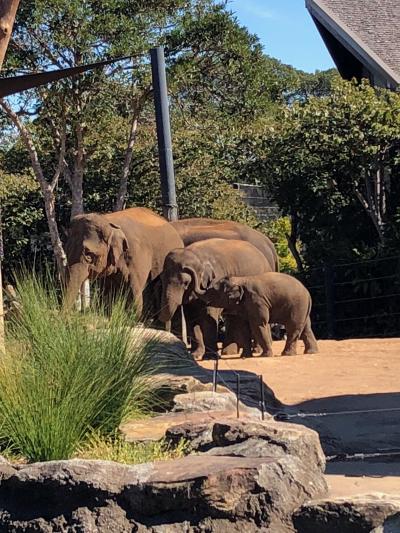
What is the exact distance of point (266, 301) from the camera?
12.3 meters

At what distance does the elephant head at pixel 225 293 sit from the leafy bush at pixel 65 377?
5.47m

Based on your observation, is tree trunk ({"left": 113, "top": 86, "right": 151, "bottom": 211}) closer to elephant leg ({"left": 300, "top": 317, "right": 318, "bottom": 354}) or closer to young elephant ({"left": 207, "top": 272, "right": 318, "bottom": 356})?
elephant leg ({"left": 300, "top": 317, "right": 318, "bottom": 354})

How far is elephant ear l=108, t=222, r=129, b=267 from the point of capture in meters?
11.8

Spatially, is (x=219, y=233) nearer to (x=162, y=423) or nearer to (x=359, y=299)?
(x=359, y=299)

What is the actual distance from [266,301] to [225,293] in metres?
0.55

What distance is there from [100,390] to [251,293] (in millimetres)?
6703

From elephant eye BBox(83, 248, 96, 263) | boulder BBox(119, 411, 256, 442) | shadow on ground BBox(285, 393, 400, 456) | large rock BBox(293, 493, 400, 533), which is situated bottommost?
shadow on ground BBox(285, 393, 400, 456)

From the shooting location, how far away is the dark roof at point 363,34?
21.3m

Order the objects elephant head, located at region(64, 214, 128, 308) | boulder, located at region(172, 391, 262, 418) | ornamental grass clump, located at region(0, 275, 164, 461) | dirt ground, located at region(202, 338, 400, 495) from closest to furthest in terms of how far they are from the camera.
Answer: ornamental grass clump, located at region(0, 275, 164, 461)
dirt ground, located at region(202, 338, 400, 495)
boulder, located at region(172, 391, 262, 418)
elephant head, located at region(64, 214, 128, 308)

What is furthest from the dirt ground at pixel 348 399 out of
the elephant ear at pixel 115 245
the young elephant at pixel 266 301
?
the elephant ear at pixel 115 245

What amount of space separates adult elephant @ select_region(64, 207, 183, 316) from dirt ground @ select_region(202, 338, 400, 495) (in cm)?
154

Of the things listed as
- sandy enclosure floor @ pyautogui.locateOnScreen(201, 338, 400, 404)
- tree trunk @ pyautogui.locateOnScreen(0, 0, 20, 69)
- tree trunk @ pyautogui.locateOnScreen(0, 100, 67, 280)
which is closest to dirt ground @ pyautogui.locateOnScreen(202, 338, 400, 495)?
sandy enclosure floor @ pyautogui.locateOnScreen(201, 338, 400, 404)

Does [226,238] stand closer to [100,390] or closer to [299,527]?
[100,390]

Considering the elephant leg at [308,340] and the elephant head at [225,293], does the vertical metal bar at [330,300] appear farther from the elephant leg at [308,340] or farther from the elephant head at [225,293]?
the elephant head at [225,293]
